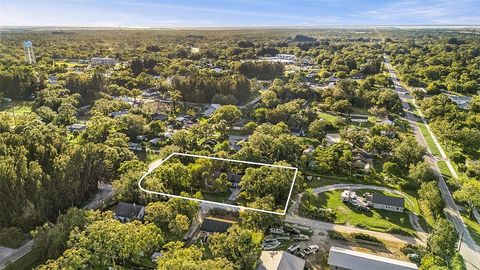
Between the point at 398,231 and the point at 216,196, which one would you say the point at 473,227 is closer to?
the point at 398,231

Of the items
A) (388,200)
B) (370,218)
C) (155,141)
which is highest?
(155,141)

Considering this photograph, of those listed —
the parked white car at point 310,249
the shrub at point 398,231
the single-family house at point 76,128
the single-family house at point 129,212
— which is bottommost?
Answer: the shrub at point 398,231

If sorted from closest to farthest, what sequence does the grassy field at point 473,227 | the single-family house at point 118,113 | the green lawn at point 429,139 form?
the grassy field at point 473,227 → the green lawn at point 429,139 → the single-family house at point 118,113

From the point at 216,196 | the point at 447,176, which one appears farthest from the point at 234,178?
the point at 447,176

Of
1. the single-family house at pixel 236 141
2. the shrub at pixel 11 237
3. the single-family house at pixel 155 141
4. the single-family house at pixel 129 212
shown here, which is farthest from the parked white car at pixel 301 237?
the single-family house at pixel 155 141

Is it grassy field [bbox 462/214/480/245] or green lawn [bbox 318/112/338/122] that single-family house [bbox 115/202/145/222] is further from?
green lawn [bbox 318/112/338/122]

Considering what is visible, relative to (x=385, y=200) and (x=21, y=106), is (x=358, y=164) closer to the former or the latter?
(x=385, y=200)

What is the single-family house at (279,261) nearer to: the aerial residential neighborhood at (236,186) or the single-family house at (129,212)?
the aerial residential neighborhood at (236,186)
